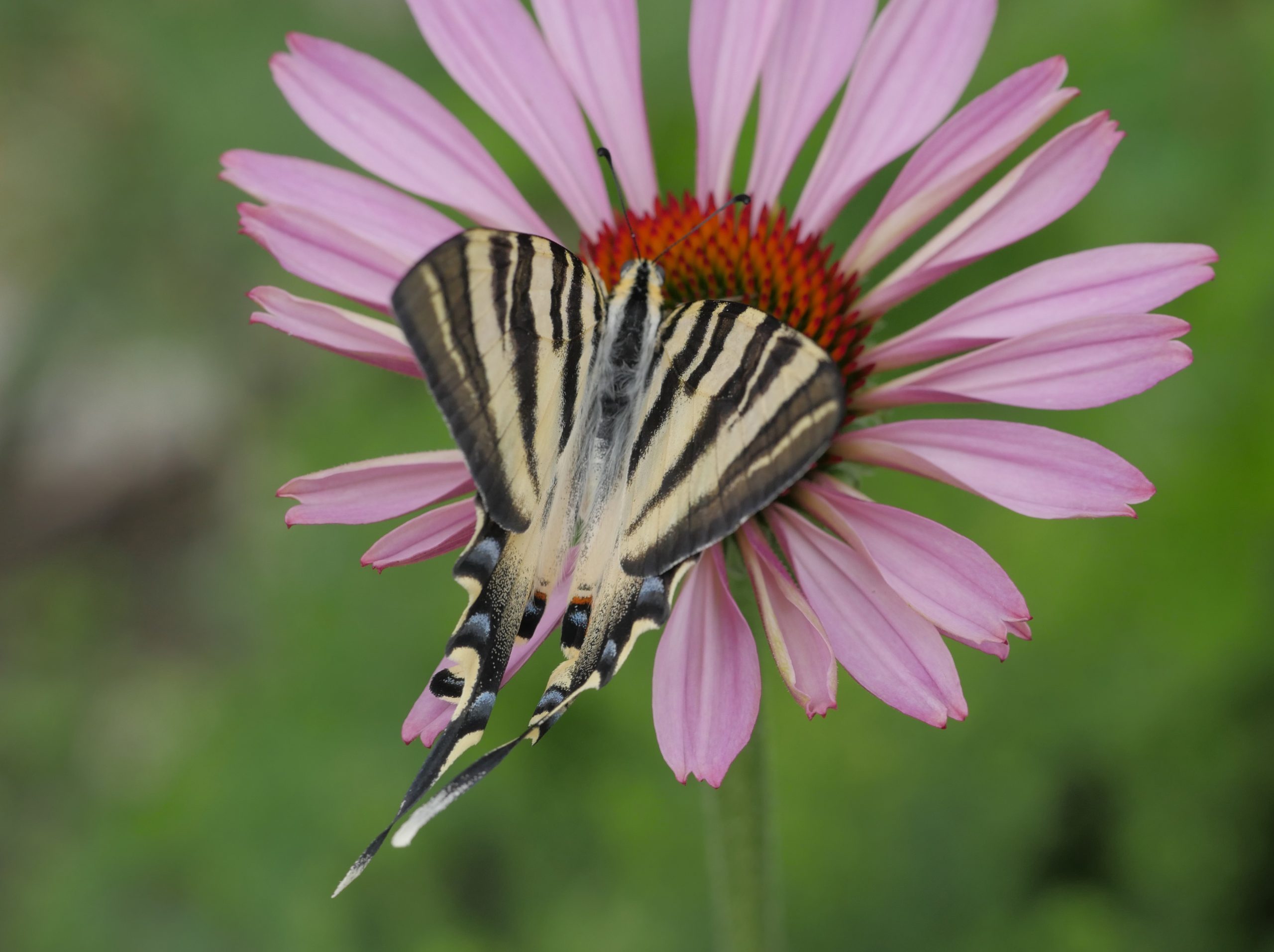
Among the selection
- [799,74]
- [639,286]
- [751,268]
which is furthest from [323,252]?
[799,74]

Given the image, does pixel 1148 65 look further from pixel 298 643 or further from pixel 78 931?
pixel 78 931

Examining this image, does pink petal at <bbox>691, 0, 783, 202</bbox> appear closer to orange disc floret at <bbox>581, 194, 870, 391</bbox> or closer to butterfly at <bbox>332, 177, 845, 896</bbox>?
orange disc floret at <bbox>581, 194, 870, 391</bbox>

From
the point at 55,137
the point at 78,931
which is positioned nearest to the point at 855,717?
the point at 78,931

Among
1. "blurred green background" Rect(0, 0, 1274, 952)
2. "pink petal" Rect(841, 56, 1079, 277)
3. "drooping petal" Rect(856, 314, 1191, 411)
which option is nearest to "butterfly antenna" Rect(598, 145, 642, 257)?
"pink petal" Rect(841, 56, 1079, 277)

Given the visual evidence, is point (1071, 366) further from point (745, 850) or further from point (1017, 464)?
point (745, 850)

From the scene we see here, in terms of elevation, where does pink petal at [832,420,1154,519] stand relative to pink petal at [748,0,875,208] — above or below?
below

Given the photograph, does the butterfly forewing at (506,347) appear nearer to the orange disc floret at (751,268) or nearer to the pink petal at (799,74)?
the orange disc floret at (751,268)
